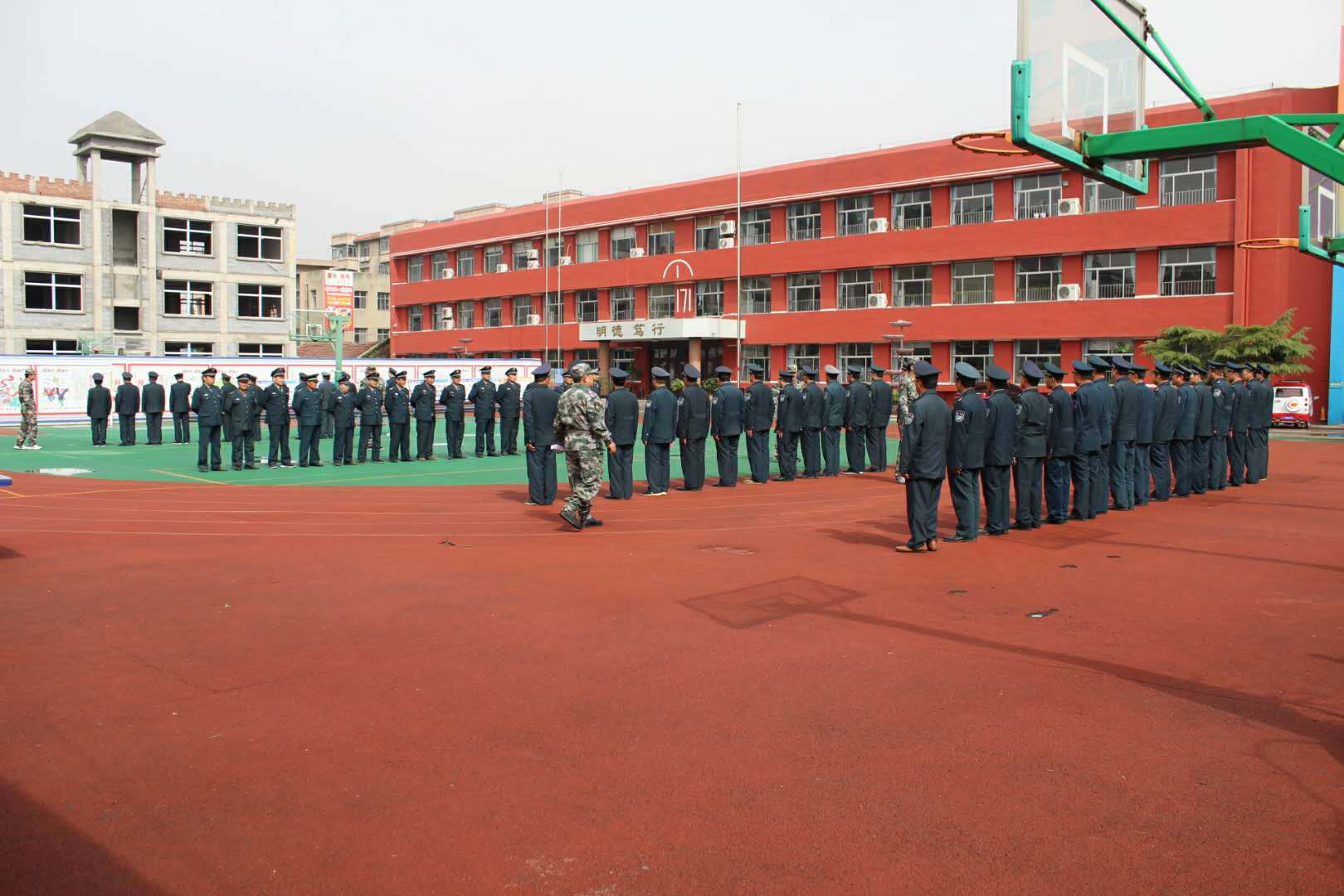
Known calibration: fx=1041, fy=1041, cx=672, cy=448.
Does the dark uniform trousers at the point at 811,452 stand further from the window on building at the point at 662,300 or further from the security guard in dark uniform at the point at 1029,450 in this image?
the window on building at the point at 662,300

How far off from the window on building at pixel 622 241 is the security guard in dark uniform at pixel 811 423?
34398 millimetres

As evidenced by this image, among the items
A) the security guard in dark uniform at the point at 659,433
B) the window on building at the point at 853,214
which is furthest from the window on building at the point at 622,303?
the security guard in dark uniform at the point at 659,433

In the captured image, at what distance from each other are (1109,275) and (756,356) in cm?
1569

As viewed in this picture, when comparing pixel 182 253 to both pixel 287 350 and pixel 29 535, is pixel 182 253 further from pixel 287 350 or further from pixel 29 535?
pixel 29 535

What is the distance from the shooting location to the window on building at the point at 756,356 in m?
46.2

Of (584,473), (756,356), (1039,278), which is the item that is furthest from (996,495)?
(756,356)

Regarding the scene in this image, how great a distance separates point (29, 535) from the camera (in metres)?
10.6

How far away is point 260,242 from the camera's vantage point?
165ft

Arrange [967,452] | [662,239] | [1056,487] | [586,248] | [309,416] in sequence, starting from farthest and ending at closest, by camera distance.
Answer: [586,248]
[662,239]
[309,416]
[1056,487]
[967,452]

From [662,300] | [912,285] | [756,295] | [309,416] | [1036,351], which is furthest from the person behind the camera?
[662,300]

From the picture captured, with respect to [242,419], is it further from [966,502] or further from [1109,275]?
[1109,275]

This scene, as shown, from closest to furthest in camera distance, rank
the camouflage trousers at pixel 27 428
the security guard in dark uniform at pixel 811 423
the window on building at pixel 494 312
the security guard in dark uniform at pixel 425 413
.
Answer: the security guard in dark uniform at pixel 811 423 → the security guard in dark uniform at pixel 425 413 → the camouflage trousers at pixel 27 428 → the window on building at pixel 494 312

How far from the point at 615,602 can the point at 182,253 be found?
154 feet

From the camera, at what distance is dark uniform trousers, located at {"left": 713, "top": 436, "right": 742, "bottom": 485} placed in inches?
630
